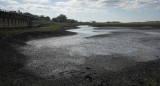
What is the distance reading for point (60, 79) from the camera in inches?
409

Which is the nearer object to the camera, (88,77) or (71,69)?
(88,77)

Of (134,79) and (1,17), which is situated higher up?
(1,17)

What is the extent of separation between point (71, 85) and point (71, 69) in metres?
3.95

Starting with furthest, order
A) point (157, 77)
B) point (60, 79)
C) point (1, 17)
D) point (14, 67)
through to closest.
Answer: point (1, 17) → point (14, 67) → point (60, 79) → point (157, 77)

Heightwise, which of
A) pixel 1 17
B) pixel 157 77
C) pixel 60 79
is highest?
pixel 1 17

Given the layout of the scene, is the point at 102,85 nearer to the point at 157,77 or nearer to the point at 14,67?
the point at 157,77

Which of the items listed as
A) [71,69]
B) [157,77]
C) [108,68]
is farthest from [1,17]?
[157,77]

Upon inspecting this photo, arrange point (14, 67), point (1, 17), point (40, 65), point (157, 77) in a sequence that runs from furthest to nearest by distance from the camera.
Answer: point (1, 17), point (40, 65), point (14, 67), point (157, 77)

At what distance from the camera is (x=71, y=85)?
29.0 feet

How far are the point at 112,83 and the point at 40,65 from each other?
8007 mm

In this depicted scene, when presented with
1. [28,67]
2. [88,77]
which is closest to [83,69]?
[88,77]

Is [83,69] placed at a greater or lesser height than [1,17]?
lesser

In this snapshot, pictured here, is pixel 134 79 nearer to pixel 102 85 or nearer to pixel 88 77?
pixel 102 85

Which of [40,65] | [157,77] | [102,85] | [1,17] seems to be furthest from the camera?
[1,17]
